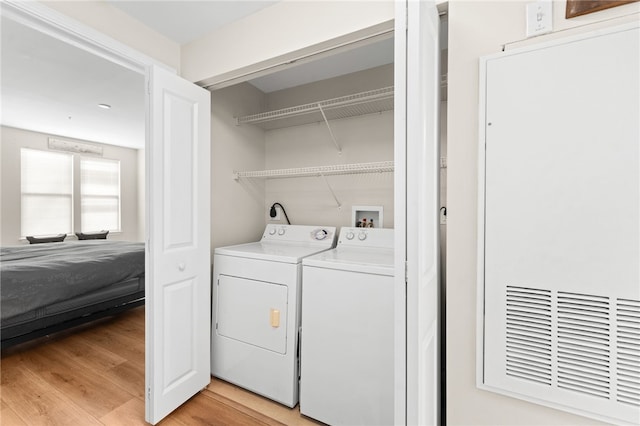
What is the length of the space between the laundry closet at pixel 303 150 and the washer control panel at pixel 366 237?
0.16m

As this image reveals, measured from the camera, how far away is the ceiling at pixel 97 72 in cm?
164

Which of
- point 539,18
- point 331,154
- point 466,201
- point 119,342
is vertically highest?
point 539,18

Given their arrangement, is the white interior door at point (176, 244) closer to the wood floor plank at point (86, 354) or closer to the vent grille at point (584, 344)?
the wood floor plank at point (86, 354)

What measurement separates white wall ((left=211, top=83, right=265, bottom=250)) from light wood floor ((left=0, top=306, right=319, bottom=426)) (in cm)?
109

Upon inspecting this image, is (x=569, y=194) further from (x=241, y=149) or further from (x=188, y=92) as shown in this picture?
(x=241, y=149)

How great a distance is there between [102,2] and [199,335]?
6.56 ft

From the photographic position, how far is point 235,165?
7.81ft

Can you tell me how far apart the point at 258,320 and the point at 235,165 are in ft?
4.16

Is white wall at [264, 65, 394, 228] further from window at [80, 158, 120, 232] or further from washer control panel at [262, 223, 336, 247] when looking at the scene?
→ window at [80, 158, 120, 232]

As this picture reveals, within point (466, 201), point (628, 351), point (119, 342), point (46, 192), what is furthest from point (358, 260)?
point (46, 192)

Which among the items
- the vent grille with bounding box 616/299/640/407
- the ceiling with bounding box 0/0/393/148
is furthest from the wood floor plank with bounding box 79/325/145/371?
the vent grille with bounding box 616/299/640/407

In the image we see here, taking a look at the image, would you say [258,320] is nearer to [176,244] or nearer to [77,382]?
[176,244]

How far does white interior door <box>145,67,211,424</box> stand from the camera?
159 centimetres

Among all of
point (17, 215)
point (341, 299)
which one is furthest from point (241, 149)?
point (17, 215)
